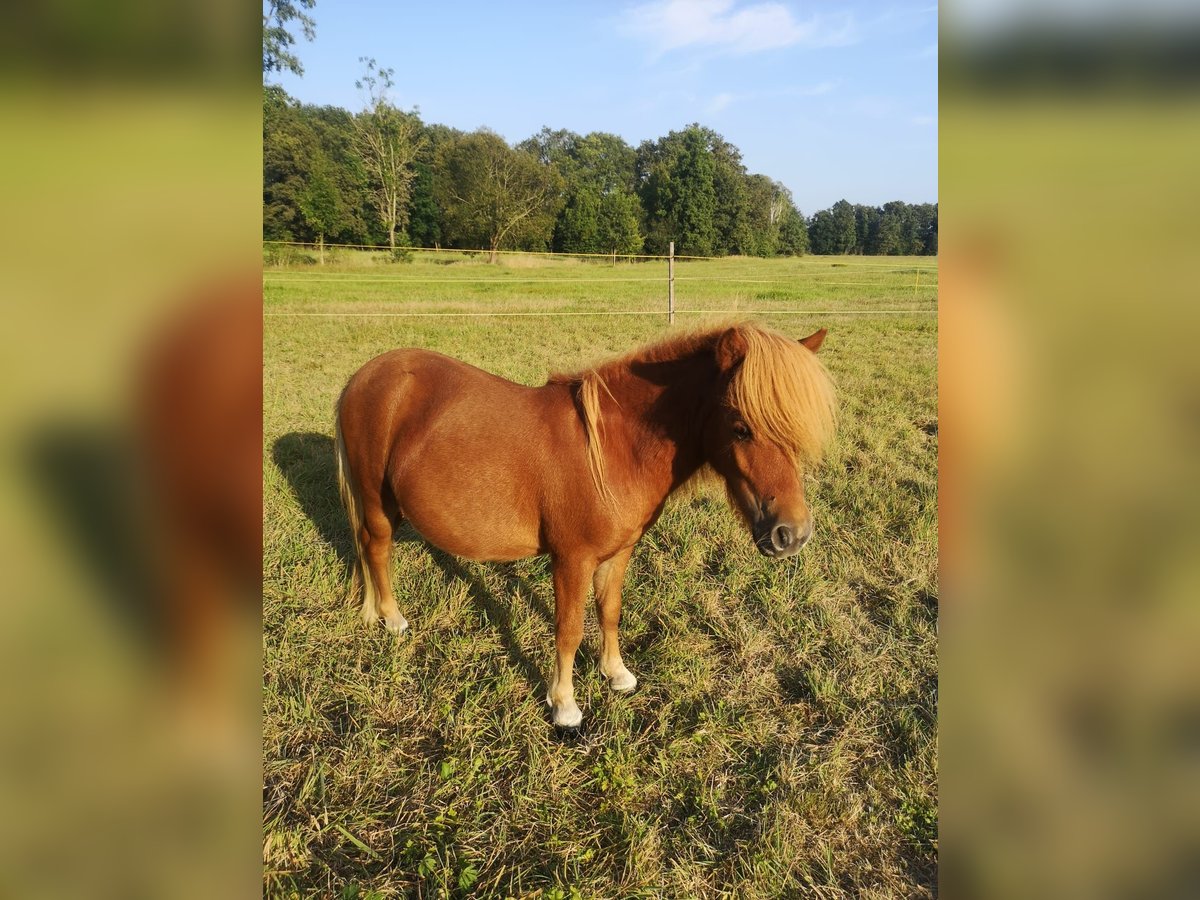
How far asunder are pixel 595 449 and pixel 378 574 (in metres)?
1.55

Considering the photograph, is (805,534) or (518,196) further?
(518,196)

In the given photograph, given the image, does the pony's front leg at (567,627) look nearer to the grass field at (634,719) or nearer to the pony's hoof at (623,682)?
the grass field at (634,719)

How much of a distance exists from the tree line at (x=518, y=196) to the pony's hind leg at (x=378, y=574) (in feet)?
64.4

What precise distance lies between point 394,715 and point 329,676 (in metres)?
0.43

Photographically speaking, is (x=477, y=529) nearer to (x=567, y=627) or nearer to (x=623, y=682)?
(x=567, y=627)

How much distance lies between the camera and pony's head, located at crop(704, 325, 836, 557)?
2.10 metres

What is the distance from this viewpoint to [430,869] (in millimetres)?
2062

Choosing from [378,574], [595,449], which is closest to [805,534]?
[595,449]

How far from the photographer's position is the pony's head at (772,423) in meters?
2.10

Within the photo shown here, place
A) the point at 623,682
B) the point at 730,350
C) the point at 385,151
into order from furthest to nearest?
the point at 385,151 < the point at 623,682 < the point at 730,350

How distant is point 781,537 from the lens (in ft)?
6.98
